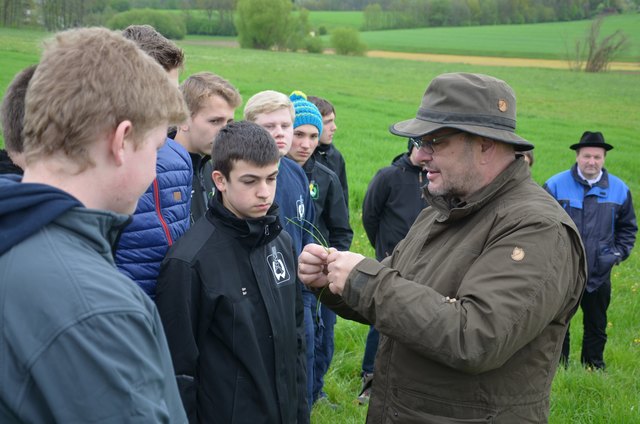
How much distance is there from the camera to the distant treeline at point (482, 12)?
93.8 meters

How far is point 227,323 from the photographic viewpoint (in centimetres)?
332

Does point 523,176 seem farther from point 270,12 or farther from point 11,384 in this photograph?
point 270,12

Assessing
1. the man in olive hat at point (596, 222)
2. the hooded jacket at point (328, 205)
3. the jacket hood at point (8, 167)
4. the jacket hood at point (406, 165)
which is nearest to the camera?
the jacket hood at point (8, 167)

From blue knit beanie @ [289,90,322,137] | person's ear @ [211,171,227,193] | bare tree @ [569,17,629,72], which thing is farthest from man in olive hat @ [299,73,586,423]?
bare tree @ [569,17,629,72]

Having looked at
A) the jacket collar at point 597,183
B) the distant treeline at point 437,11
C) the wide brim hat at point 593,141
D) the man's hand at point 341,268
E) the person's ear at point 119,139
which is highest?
the distant treeline at point 437,11

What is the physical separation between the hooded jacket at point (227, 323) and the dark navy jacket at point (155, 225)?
0.12 metres

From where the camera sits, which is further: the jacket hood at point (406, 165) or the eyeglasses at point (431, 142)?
the jacket hood at point (406, 165)

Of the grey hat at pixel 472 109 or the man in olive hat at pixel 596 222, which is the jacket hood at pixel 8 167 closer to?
the grey hat at pixel 472 109

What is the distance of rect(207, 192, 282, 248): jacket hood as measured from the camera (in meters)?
3.46

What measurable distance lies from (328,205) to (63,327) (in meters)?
4.59

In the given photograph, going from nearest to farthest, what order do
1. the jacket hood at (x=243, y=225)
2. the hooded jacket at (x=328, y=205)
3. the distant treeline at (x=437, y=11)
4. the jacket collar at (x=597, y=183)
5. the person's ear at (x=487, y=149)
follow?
the person's ear at (x=487, y=149)
the jacket hood at (x=243, y=225)
the hooded jacket at (x=328, y=205)
the jacket collar at (x=597, y=183)
the distant treeline at (x=437, y=11)

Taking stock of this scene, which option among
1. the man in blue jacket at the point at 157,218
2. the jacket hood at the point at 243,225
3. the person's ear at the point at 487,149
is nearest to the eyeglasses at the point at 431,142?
the person's ear at the point at 487,149

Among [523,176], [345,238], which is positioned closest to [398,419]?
[523,176]

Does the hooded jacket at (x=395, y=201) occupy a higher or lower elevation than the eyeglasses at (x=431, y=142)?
lower
